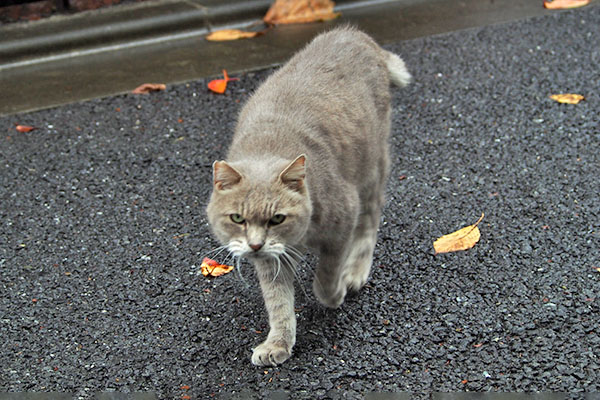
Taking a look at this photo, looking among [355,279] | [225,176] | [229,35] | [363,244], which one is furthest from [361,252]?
[229,35]

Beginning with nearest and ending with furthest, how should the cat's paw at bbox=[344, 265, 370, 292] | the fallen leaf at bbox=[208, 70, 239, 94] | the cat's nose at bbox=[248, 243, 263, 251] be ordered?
the cat's nose at bbox=[248, 243, 263, 251]
the cat's paw at bbox=[344, 265, 370, 292]
the fallen leaf at bbox=[208, 70, 239, 94]

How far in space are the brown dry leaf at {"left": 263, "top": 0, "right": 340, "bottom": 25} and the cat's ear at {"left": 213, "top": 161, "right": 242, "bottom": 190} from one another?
154 inches

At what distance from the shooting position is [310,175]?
3197 millimetres

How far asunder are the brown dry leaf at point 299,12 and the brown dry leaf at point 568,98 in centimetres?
228

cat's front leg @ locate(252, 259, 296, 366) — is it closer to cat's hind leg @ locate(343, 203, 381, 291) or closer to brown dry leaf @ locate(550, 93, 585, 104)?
cat's hind leg @ locate(343, 203, 381, 291)

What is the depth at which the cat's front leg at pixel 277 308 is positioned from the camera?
3.16 m

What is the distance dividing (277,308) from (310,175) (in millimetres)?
614

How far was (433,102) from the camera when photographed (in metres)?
5.32

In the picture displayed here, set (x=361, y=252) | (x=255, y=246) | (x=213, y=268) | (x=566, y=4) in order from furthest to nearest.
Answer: (x=566, y=4)
(x=213, y=268)
(x=361, y=252)
(x=255, y=246)

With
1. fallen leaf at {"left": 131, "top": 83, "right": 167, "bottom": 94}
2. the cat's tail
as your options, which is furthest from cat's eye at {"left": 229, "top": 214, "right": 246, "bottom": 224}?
fallen leaf at {"left": 131, "top": 83, "right": 167, "bottom": 94}

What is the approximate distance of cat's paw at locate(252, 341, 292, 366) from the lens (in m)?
3.13

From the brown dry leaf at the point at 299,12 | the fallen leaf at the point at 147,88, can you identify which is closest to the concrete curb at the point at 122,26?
the brown dry leaf at the point at 299,12

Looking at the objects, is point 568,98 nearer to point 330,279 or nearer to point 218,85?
point 218,85

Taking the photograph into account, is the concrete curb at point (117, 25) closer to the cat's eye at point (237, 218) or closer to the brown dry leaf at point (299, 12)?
the brown dry leaf at point (299, 12)
